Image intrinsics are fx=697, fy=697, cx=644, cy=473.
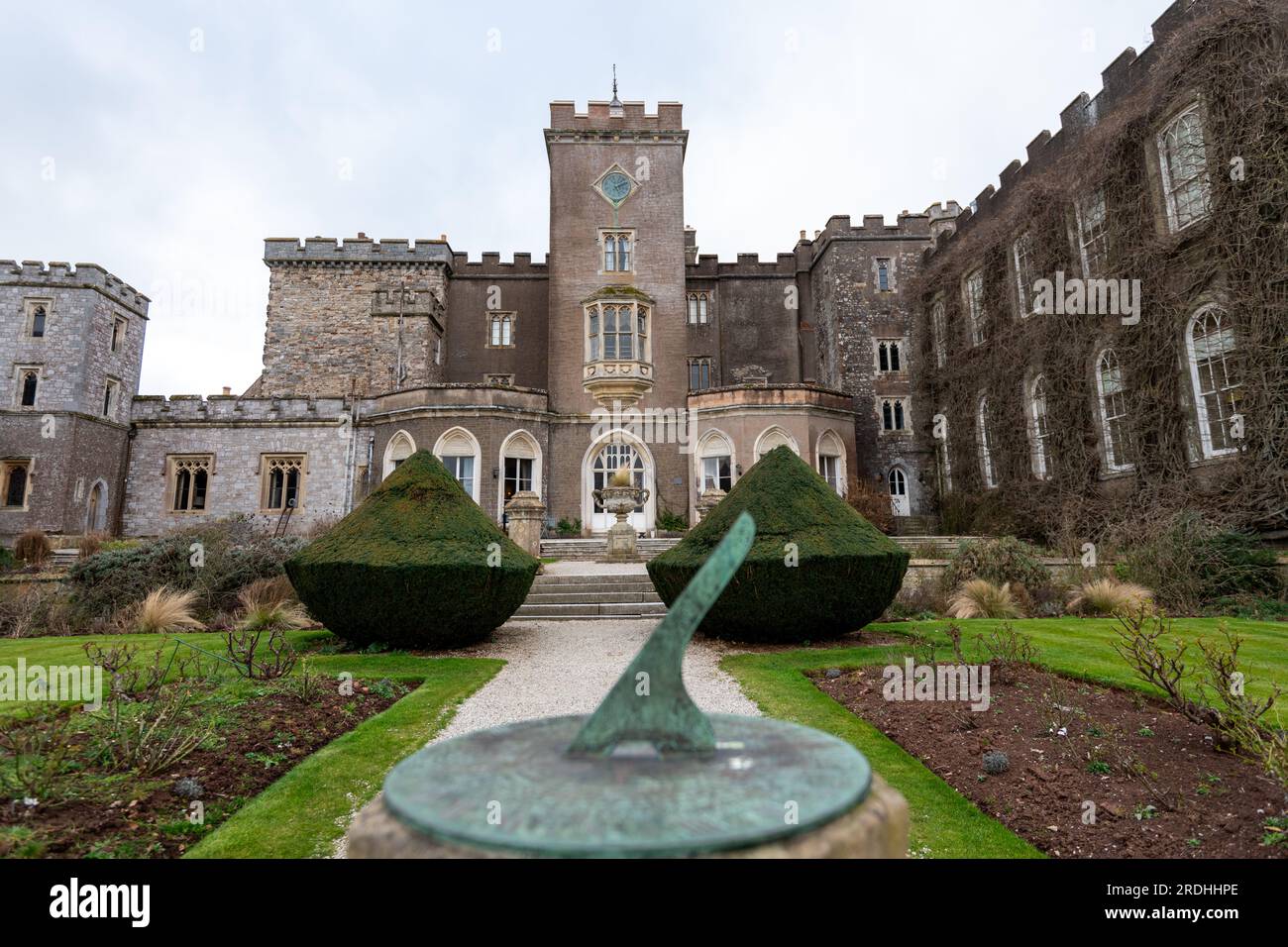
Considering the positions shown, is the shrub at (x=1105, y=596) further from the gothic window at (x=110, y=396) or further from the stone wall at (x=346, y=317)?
the gothic window at (x=110, y=396)

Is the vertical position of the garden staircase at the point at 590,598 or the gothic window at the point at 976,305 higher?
the gothic window at the point at 976,305

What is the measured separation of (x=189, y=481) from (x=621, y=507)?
18.2 metres

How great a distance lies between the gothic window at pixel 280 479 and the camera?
1016 inches

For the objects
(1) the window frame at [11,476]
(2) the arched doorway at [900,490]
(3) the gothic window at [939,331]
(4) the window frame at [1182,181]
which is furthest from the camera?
(2) the arched doorway at [900,490]

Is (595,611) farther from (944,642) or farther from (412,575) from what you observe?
(944,642)

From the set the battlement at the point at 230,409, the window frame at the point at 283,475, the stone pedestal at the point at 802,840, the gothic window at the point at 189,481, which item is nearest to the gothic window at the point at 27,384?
the battlement at the point at 230,409

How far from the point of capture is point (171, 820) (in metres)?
4.02

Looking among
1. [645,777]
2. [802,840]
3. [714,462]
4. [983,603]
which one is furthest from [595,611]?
[714,462]

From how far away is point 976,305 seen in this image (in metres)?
A: 23.7

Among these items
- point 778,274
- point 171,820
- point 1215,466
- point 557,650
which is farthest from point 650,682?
point 778,274

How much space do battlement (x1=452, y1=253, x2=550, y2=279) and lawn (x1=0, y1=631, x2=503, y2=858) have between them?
2562cm

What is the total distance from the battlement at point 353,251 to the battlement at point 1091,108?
73.3 feet

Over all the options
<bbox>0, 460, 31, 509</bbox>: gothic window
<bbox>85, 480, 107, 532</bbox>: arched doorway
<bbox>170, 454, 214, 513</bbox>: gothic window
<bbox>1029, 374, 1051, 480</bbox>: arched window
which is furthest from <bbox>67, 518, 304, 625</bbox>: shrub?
<bbox>1029, 374, 1051, 480</bbox>: arched window
